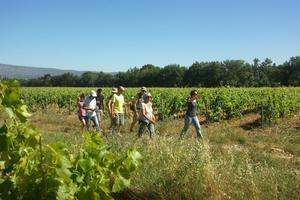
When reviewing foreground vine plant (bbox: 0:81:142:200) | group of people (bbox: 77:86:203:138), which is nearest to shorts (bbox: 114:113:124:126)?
group of people (bbox: 77:86:203:138)

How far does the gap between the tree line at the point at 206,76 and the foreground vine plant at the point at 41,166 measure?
7299cm

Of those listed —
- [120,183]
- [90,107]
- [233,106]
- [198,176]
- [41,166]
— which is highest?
[41,166]

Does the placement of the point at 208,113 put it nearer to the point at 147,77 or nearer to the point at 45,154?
the point at 45,154

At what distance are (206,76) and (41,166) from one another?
82.8 meters

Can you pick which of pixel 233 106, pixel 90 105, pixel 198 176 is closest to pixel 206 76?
pixel 233 106

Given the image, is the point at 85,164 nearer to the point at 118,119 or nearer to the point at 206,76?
the point at 118,119

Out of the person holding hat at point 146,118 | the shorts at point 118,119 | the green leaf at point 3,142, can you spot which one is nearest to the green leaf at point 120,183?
the green leaf at point 3,142

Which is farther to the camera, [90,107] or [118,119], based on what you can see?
[90,107]

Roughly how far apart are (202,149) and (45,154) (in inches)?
101

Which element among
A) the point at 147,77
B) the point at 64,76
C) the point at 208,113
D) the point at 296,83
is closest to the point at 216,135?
the point at 208,113

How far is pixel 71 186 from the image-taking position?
11.0ft

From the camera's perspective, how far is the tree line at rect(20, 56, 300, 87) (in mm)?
78000

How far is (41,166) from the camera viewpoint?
3602 millimetres

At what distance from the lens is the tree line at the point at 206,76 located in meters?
78.0
